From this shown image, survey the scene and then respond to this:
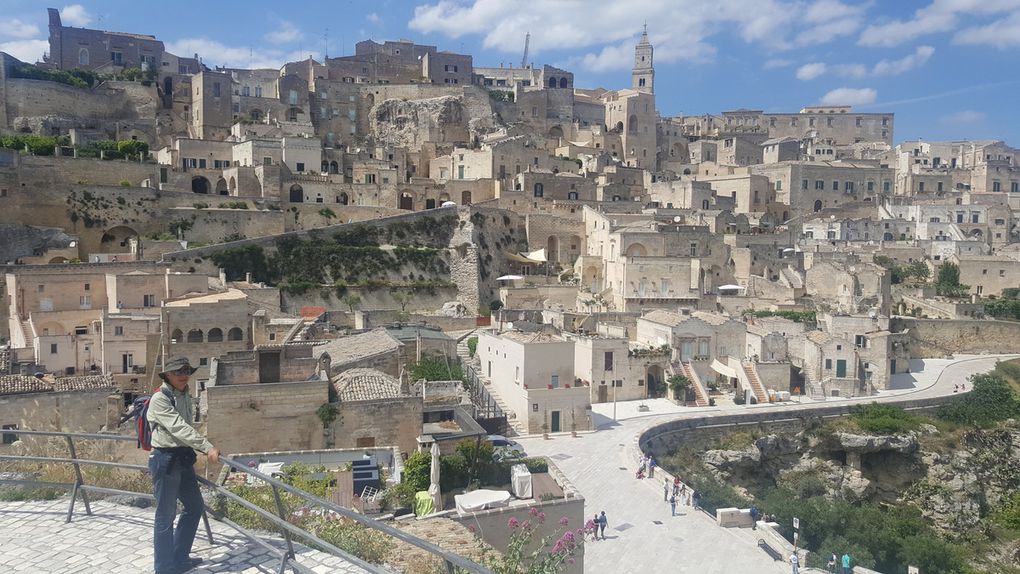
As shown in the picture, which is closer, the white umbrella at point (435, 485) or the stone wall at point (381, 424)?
the white umbrella at point (435, 485)

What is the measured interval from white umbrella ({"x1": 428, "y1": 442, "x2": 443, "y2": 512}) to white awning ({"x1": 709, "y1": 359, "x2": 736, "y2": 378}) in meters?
21.6

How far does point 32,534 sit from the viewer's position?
20.6 ft

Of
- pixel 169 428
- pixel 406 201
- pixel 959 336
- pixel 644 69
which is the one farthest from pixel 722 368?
pixel 644 69

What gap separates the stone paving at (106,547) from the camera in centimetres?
565

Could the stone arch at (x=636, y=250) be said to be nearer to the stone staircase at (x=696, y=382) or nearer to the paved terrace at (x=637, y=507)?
the stone staircase at (x=696, y=382)

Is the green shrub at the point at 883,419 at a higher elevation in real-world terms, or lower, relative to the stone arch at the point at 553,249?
lower

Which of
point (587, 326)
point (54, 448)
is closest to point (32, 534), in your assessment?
point (54, 448)

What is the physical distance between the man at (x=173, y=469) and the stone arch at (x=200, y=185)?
44289 millimetres

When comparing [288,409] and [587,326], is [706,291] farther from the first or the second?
[288,409]

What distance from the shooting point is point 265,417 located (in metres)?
15.3

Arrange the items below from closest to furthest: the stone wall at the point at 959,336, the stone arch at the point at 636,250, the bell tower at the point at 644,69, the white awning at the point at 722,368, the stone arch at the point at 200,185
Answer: the white awning at the point at 722,368, the stone wall at the point at 959,336, the stone arch at the point at 636,250, the stone arch at the point at 200,185, the bell tower at the point at 644,69

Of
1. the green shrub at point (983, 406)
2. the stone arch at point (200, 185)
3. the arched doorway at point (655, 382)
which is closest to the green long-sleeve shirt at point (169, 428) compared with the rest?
the arched doorway at point (655, 382)

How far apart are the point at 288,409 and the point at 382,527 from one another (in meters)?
12.0

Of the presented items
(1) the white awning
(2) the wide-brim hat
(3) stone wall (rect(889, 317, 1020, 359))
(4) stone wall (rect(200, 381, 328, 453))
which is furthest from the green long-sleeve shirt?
(3) stone wall (rect(889, 317, 1020, 359))
